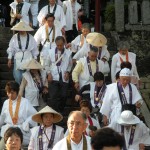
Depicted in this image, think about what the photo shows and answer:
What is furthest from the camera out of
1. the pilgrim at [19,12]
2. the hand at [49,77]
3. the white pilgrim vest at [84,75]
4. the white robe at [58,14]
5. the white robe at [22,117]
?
the pilgrim at [19,12]

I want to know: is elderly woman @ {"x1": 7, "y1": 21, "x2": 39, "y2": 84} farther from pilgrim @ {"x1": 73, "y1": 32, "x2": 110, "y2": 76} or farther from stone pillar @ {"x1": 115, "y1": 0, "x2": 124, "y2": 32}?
stone pillar @ {"x1": 115, "y1": 0, "x2": 124, "y2": 32}

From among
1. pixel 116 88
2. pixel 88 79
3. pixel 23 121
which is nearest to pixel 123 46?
pixel 88 79

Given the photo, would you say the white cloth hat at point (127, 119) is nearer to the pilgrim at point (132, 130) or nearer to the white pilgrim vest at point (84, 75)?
the pilgrim at point (132, 130)

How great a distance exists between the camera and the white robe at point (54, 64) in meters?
12.4

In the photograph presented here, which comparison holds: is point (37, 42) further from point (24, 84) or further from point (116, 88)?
point (116, 88)

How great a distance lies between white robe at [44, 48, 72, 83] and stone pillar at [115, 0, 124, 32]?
15.2 feet

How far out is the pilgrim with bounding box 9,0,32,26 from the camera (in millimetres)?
15289

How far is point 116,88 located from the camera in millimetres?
10656

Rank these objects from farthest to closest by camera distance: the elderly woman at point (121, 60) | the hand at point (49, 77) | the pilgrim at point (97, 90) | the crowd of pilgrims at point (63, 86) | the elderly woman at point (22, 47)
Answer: the elderly woman at point (22, 47) < the elderly woman at point (121, 60) < the hand at point (49, 77) < the pilgrim at point (97, 90) < the crowd of pilgrims at point (63, 86)

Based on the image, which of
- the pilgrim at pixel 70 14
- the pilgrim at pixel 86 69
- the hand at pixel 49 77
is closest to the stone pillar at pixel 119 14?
the pilgrim at pixel 70 14

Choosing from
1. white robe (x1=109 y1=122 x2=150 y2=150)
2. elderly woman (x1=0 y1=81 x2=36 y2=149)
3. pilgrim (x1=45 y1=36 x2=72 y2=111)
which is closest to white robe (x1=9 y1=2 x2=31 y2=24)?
pilgrim (x1=45 y1=36 x2=72 y2=111)

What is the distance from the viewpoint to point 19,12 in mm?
15383

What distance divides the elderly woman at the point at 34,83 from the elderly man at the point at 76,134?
4.21 metres

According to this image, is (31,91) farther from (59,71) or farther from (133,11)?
(133,11)
